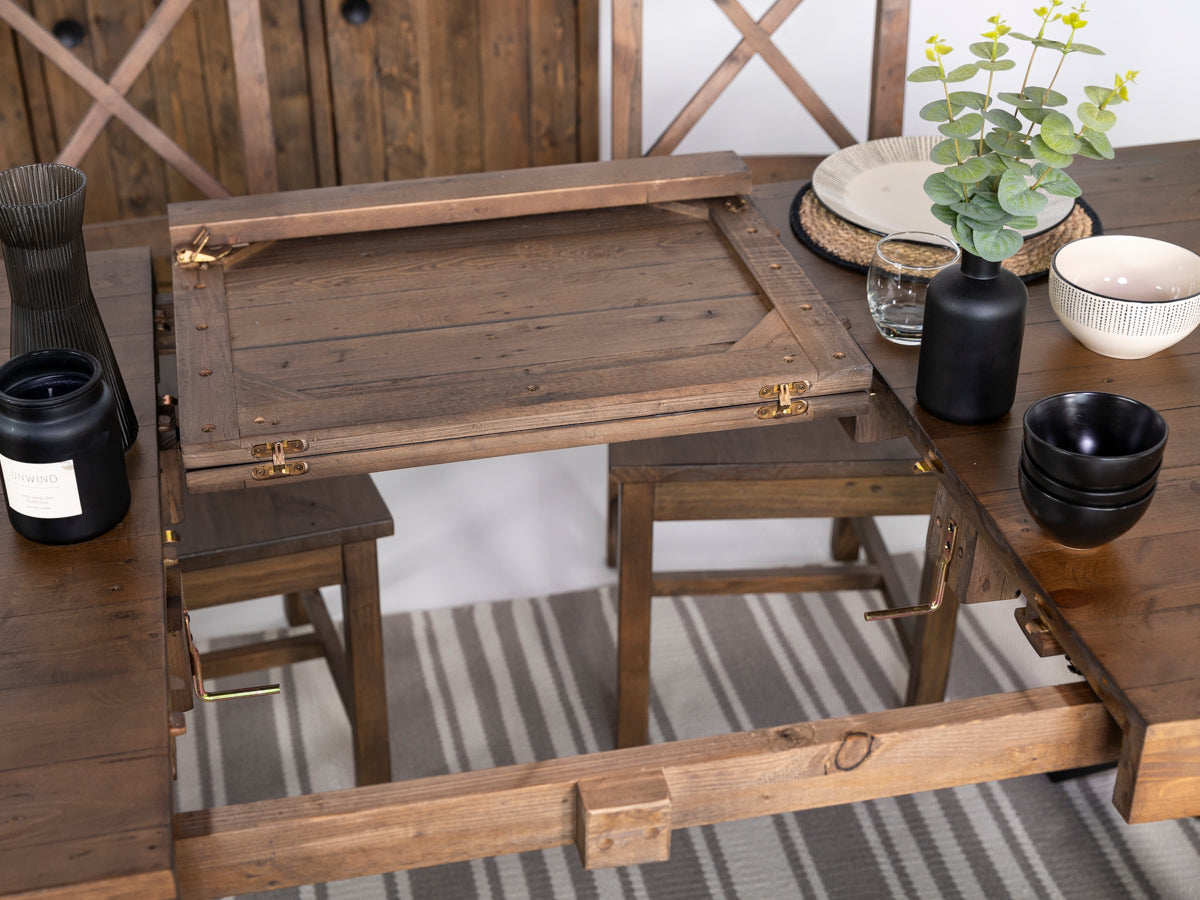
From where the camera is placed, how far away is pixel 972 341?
3.97 ft

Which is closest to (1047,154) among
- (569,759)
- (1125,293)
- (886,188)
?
(1125,293)

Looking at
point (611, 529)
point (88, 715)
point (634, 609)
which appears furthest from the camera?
point (611, 529)

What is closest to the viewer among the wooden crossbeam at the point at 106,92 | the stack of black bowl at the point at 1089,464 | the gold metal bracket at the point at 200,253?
the stack of black bowl at the point at 1089,464

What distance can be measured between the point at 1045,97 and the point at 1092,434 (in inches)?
12.0

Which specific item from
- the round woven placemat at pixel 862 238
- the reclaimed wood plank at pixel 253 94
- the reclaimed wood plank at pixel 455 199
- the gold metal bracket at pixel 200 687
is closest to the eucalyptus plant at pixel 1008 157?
the round woven placemat at pixel 862 238

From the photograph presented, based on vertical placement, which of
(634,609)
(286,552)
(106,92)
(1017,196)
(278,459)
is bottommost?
(634,609)

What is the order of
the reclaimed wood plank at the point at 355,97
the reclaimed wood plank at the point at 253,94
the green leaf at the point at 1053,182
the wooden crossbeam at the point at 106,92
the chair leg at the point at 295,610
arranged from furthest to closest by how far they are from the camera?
the reclaimed wood plank at the point at 355,97
the chair leg at the point at 295,610
the wooden crossbeam at the point at 106,92
the reclaimed wood plank at the point at 253,94
the green leaf at the point at 1053,182

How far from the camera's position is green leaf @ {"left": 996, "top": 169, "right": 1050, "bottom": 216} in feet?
3.69

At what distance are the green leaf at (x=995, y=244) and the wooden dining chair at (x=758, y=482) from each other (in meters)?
0.50

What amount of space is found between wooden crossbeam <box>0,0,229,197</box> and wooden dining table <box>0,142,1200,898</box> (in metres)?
0.78

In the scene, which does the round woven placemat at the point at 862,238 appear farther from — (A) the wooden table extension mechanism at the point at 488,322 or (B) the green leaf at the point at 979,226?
(B) the green leaf at the point at 979,226

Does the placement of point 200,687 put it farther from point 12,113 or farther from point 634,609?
point 12,113

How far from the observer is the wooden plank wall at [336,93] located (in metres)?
2.48

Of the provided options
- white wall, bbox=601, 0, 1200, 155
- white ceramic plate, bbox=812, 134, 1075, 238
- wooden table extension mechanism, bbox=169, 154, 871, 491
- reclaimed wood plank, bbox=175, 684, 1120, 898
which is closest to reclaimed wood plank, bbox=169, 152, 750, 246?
wooden table extension mechanism, bbox=169, 154, 871, 491
